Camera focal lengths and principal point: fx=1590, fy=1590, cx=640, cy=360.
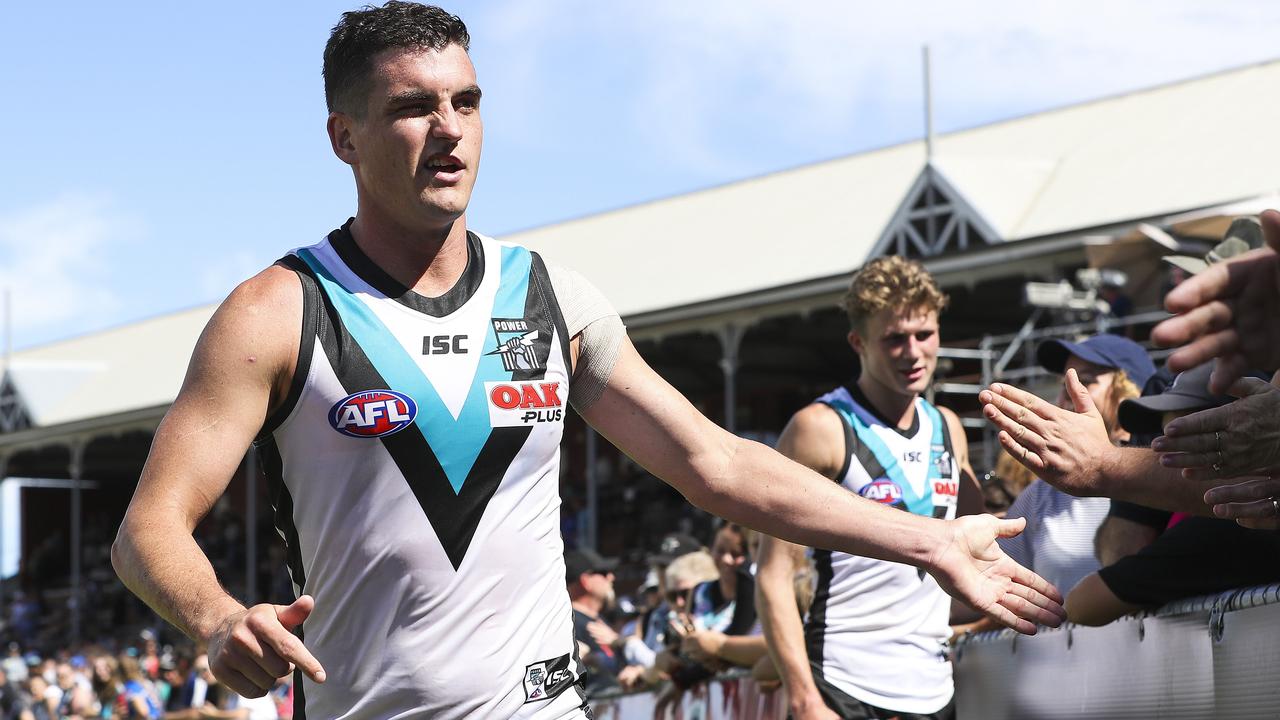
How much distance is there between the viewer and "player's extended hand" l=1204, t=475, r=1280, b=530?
11.1ft

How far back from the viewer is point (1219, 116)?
23094mm

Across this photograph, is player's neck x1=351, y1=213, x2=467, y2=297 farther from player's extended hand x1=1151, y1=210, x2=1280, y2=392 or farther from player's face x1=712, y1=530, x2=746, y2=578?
player's face x1=712, y1=530, x2=746, y2=578

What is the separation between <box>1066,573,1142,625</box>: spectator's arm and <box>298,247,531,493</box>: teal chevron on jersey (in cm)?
222

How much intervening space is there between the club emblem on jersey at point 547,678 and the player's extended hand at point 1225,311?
142 cm

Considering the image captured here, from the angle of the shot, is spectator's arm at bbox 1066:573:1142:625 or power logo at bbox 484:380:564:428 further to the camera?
spectator's arm at bbox 1066:573:1142:625

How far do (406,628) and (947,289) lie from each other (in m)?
20.9

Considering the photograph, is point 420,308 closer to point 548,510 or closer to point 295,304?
point 295,304

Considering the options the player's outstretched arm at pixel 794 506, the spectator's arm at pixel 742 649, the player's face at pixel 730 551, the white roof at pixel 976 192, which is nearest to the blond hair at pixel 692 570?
the player's face at pixel 730 551

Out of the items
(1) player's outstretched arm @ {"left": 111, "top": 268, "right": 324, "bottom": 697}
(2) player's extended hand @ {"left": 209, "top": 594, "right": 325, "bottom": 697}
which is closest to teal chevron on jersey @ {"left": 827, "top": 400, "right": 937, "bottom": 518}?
(1) player's outstretched arm @ {"left": 111, "top": 268, "right": 324, "bottom": 697}

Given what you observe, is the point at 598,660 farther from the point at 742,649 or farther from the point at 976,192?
the point at 976,192

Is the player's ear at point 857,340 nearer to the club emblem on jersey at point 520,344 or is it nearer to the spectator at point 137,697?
the club emblem on jersey at point 520,344

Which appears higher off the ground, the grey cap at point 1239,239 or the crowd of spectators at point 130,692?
the grey cap at point 1239,239

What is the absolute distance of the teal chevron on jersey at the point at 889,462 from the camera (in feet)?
19.7

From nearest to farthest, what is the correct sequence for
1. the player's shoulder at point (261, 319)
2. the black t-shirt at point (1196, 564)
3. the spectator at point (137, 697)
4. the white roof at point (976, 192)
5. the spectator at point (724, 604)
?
1. the player's shoulder at point (261, 319)
2. the black t-shirt at point (1196, 564)
3. the spectator at point (724, 604)
4. the spectator at point (137, 697)
5. the white roof at point (976, 192)
